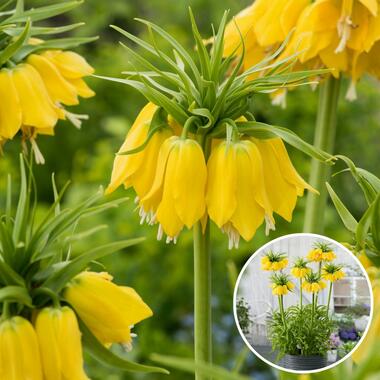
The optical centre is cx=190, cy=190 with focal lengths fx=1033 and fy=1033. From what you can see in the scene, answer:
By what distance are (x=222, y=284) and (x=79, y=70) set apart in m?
1.69

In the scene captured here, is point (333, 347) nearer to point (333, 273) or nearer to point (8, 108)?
point (333, 273)

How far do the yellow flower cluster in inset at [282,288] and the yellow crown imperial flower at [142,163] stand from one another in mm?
197

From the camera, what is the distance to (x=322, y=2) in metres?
1.36

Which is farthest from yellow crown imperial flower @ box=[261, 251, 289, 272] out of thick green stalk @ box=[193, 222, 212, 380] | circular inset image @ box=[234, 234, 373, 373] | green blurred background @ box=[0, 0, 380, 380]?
green blurred background @ box=[0, 0, 380, 380]

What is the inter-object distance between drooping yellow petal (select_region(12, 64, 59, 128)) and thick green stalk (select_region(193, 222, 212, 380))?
13.9 inches

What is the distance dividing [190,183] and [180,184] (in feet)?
0.03

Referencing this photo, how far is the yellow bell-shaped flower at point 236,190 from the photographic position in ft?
3.24

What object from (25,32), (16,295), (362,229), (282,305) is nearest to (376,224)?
(362,229)

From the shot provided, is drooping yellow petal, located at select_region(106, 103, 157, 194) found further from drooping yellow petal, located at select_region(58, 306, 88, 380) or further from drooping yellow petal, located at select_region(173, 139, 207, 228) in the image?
drooping yellow petal, located at select_region(58, 306, 88, 380)

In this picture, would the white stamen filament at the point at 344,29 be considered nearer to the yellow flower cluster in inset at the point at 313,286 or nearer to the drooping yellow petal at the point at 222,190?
the drooping yellow petal at the point at 222,190

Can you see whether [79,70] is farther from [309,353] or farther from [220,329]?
[220,329]

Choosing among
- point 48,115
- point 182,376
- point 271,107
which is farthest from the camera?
point 271,107

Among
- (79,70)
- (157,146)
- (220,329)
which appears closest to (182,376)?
(220,329)

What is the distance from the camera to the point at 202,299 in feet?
3.26
